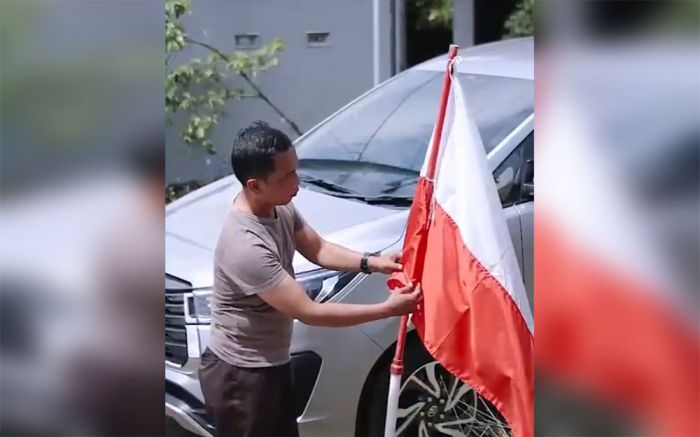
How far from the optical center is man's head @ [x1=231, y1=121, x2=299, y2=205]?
3303mm

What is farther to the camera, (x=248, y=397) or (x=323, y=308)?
(x=248, y=397)

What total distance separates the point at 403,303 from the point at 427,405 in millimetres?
887

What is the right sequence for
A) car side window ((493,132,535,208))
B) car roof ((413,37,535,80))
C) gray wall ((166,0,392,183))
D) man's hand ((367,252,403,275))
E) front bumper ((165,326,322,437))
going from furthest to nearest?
1. gray wall ((166,0,392,183))
2. car roof ((413,37,535,80))
3. car side window ((493,132,535,208))
4. front bumper ((165,326,322,437))
5. man's hand ((367,252,403,275))

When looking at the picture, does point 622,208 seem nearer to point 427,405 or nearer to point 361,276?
point 361,276

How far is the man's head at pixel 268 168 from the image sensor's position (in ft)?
10.8

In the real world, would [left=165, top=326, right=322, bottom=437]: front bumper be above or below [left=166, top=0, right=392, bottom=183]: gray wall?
below

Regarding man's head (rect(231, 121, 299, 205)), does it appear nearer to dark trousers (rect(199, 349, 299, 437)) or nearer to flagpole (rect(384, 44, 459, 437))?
flagpole (rect(384, 44, 459, 437))

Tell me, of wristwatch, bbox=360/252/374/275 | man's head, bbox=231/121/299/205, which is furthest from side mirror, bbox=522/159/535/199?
man's head, bbox=231/121/299/205

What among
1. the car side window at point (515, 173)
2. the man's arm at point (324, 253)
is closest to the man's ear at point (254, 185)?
the man's arm at point (324, 253)

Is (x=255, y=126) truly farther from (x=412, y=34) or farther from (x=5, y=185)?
(x=412, y=34)

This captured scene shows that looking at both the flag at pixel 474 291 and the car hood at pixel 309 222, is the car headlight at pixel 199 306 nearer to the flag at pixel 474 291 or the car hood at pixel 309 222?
the car hood at pixel 309 222

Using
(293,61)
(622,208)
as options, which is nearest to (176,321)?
(622,208)

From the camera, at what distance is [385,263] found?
3.45 m

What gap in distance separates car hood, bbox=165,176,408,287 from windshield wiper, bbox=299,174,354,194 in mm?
79
